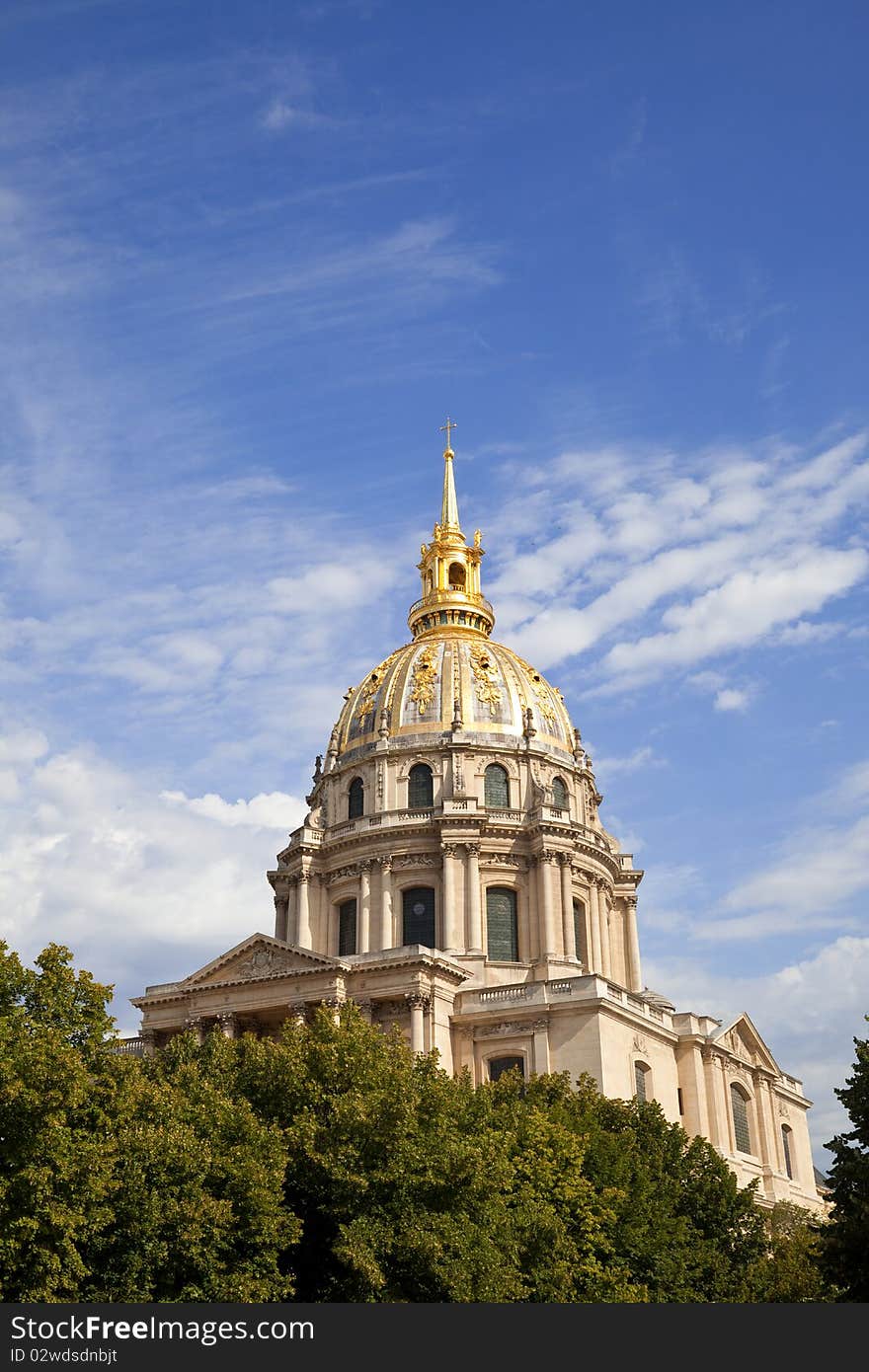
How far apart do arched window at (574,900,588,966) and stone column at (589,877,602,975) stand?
0.39m

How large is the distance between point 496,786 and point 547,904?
7931 millimetres

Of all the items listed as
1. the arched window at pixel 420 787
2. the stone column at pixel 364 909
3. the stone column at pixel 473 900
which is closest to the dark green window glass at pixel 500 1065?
the stone column at pixel 473 900

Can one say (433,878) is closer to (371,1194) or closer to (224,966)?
(224,966)

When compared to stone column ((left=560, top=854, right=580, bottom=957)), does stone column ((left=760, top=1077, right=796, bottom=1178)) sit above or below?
below

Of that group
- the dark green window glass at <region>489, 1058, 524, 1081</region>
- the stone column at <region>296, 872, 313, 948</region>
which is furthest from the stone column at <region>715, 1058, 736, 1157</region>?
the stone column at <region>296, 872, 313, 948</region>

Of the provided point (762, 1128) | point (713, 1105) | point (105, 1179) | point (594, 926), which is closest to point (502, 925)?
point (594, 926)

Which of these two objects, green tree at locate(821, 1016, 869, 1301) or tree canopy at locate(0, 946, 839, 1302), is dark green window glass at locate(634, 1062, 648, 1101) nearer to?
tree canopy at locate(0, 946, 839, 1302)

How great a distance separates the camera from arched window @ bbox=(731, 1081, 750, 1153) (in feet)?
242

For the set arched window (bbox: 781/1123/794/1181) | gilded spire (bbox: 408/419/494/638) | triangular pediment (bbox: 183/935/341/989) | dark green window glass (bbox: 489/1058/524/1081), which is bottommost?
arched window (bbox: 781/1123/794/1181)

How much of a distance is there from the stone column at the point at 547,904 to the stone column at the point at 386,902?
25.6 feet

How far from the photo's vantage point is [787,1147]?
79.8 meters

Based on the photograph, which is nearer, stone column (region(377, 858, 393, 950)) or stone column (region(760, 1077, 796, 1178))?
stone column (region(377, 858, 393, 950))

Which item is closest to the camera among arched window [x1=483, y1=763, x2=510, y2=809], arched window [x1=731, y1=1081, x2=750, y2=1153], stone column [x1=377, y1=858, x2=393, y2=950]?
arched window [x1=731, y1=1081, x2=750, y2=1153]

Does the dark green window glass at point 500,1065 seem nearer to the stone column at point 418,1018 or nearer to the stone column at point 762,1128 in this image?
the stone column at point 418,1018
